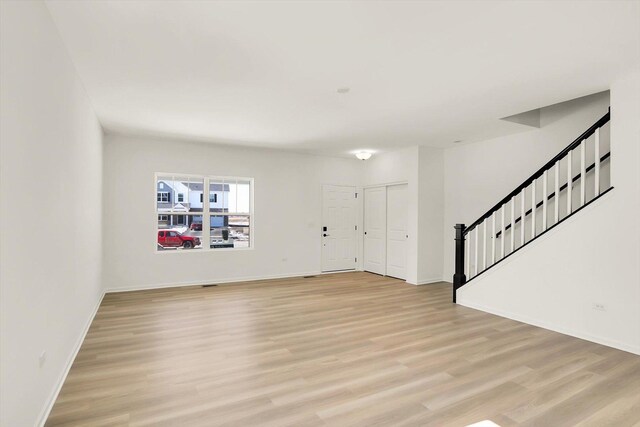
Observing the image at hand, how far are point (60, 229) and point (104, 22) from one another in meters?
1.58

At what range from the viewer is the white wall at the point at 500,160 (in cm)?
504

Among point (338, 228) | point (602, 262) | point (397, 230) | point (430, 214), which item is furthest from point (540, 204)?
point (338, 228)

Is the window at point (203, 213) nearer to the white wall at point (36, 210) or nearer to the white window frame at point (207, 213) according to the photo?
the white window frame at point (207, 213)

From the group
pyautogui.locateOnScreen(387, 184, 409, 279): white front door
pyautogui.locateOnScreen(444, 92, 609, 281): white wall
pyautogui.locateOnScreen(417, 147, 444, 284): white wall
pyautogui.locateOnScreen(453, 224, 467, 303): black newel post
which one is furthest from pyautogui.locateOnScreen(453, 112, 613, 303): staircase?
pyautogui.locateOnScreen(387, 184, 409, 279): white front door

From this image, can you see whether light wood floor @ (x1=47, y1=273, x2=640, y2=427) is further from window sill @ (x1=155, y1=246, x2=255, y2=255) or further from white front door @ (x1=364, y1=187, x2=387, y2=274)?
white front door @ (x1=364, y1=187, x2=387, y2=274)

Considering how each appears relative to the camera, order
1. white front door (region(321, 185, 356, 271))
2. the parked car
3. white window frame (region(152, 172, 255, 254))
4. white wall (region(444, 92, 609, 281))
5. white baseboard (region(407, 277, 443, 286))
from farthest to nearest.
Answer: white front door (region(321, 185, 356, 271))
white baseboard (region(407, 277, 443, 286))
the parked car
white window frame (region(152, 172, 255, 254))
white wall (region(444, 92, 609, 281))

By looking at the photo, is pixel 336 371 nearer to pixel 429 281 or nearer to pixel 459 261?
pixel 459 261

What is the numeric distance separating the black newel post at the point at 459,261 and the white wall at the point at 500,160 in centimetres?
116

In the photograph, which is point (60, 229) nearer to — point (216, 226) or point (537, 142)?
point (216, 226)

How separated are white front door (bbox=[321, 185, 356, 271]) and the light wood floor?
3.02 metres

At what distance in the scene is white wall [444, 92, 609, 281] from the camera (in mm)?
5043

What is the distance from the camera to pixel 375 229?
26.0 ft

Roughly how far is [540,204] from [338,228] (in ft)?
13.5

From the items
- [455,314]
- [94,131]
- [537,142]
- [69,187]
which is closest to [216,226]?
[94,131]
